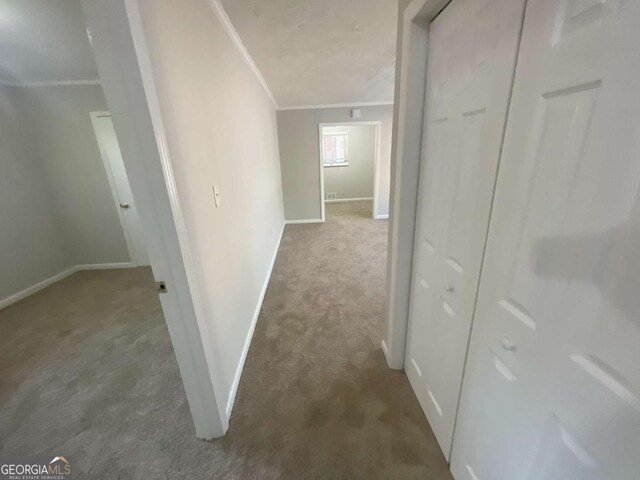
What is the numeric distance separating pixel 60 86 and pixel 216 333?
3.72 metres

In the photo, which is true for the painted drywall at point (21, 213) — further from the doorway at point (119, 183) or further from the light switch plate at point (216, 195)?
the light switch plate at point (216, 195)

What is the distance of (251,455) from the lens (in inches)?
48.4

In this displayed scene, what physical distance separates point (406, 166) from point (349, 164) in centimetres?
604

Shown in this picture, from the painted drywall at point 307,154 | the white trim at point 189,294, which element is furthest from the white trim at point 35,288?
the painted drywall at point 307,154

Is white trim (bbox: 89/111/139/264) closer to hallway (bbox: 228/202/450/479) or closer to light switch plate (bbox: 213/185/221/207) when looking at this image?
hallway (bbox: 228/202/450/479)

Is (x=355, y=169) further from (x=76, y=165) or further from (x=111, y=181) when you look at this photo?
(x=76, y=165)

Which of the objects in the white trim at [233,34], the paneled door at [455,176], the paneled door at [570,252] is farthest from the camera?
the white trim at [233,34]

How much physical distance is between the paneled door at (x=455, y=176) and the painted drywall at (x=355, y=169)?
6060 mm

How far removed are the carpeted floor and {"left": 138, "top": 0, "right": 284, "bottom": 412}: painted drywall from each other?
0.29 meters

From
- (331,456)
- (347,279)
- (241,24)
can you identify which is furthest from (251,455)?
(241,24)

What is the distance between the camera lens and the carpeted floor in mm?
1207

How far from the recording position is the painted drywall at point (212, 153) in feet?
3.25

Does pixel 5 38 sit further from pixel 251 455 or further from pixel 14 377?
pixel 251 455

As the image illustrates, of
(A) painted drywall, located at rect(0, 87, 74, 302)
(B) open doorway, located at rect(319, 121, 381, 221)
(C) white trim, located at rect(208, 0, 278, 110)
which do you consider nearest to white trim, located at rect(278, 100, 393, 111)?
(C) white trim, located at rect(208, 0, 278, 110)
